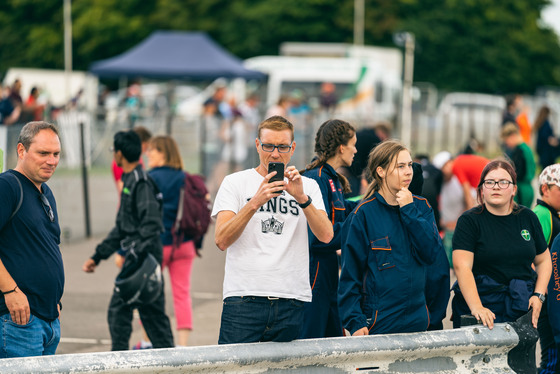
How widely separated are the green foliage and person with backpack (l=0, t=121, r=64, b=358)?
47.4 m

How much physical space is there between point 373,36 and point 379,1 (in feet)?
6.62

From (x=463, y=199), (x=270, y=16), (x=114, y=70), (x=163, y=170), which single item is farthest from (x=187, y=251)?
(x=270, y=16)

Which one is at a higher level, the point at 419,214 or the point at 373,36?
the point at 373,36

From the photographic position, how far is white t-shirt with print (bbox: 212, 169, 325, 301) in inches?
183

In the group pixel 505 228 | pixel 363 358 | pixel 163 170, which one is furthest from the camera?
pixel 163 170

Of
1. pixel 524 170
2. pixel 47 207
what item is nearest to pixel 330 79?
pixel 524 170

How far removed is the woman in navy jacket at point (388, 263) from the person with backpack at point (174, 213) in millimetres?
2787

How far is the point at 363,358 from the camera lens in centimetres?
463

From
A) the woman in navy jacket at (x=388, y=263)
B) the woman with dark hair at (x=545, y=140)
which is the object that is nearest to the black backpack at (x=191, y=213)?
the woman in navy jacket at (x=388, y=263)

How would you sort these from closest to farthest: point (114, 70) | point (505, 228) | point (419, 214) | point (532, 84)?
point (419, 214) → point (505, 228) → point (114, 70) → point (532, 84)

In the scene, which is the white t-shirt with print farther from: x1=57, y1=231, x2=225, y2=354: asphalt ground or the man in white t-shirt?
x1=57, y1=231, x2=225, y2=354: asphalt ground

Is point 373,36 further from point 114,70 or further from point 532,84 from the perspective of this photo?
point 114,70

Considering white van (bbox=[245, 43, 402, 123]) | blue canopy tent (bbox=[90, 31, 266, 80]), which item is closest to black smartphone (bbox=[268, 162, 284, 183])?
blue canopy tent (bbox=[90, 31, 266, 80])

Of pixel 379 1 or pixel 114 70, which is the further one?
pixel 379 1
